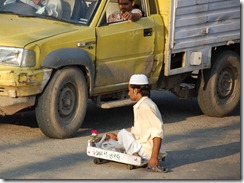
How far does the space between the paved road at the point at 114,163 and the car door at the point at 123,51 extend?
2.37ft

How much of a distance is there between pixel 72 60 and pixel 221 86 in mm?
3060

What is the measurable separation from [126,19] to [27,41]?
1531mm

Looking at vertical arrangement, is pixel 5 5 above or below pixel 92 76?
above

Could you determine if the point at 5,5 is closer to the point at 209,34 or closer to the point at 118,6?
the point at 118,6

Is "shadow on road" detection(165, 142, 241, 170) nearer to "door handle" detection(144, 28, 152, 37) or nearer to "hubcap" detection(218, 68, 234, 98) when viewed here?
"door handle" detection(144, 28, 152, 37)

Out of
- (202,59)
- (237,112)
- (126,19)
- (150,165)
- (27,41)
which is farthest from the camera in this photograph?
(237,112)

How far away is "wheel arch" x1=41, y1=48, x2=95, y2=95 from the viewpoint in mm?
10383

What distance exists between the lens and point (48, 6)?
11352 millimetres

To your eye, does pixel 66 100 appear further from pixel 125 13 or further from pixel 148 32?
pixel 148 32

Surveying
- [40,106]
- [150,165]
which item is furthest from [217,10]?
[150,165]

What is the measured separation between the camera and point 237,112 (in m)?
13.5

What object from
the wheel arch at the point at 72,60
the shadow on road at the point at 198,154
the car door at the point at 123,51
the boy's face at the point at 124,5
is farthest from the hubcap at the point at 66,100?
the shadow on road at the point at 198,154

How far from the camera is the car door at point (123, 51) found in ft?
36.2

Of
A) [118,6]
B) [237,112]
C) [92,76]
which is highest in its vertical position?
[118,6]
